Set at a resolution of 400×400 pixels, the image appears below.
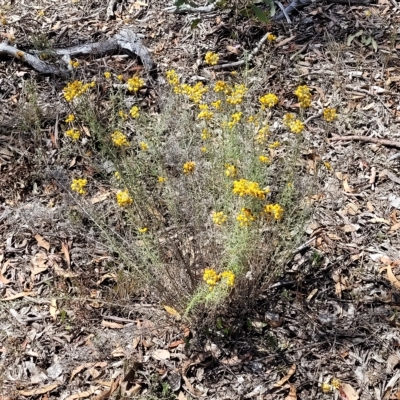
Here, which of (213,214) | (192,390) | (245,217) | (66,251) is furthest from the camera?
(66,251)

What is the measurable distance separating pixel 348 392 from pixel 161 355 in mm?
983

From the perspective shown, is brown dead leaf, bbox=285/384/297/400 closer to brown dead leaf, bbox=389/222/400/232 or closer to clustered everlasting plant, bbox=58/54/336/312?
clustered everlasting plant, bbox=58/54/336/312

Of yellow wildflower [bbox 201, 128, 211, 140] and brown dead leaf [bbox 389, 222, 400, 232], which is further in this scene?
brown dead leaf [bbox 389, 222, 400, 232]

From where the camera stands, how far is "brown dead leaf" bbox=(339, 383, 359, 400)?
2.56 m

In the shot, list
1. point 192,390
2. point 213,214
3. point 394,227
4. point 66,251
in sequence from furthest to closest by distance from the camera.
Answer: point 66,251, point 394,227, point 213,214, point 192,390

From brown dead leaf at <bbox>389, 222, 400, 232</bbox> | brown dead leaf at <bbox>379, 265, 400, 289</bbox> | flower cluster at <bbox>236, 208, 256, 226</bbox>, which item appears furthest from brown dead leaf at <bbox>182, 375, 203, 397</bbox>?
brown dead leaf at <bbox>389, 222, 400, 232</bbox>

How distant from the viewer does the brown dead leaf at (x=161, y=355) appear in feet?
9.20

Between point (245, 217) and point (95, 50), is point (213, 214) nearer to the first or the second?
point (245, 217)

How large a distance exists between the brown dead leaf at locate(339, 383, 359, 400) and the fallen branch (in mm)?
2876

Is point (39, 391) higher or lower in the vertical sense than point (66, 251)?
lower

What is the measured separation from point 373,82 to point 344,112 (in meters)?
0.42

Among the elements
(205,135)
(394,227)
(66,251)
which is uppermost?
(205,135)

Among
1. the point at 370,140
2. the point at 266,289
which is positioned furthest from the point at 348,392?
the point at 370,140

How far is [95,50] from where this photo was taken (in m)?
4.53
